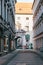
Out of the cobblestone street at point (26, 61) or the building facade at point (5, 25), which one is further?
the building facade at point (5, 25)

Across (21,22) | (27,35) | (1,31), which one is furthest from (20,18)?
(1,31)

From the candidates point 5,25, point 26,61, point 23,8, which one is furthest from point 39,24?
point 23,8

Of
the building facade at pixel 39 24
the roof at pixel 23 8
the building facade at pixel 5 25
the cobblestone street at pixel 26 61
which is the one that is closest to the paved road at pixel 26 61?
the cobblestone street at pixel 26 61

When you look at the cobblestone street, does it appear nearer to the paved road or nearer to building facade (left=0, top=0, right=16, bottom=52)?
the paved road

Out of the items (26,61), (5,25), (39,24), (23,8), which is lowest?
(26,61)

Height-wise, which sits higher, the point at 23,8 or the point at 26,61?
the point at 23,8

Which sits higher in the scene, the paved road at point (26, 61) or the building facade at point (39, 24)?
the building facade at point (39, 24)

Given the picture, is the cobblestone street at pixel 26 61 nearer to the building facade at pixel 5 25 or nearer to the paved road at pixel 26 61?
the paved road at pixel 26 61

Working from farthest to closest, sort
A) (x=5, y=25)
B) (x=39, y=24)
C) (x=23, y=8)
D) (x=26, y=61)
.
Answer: (x=23, y=8), (x=39, y=24), (x=5, y=25), (x=26, y=61)

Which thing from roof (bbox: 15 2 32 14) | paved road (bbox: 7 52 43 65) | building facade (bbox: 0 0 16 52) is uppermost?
roof (bbox: 15 2 32 14)

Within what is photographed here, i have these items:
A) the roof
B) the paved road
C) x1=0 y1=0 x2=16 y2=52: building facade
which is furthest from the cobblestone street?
the roof

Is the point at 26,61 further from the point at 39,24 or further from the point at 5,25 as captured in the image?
the point at 39,24

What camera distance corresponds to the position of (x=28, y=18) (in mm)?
90625

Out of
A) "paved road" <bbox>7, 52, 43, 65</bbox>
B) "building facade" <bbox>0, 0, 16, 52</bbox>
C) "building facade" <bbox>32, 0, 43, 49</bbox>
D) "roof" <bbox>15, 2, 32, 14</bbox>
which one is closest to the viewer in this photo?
"paved road" <bbox>7, 52, 43, 65</bbox>
